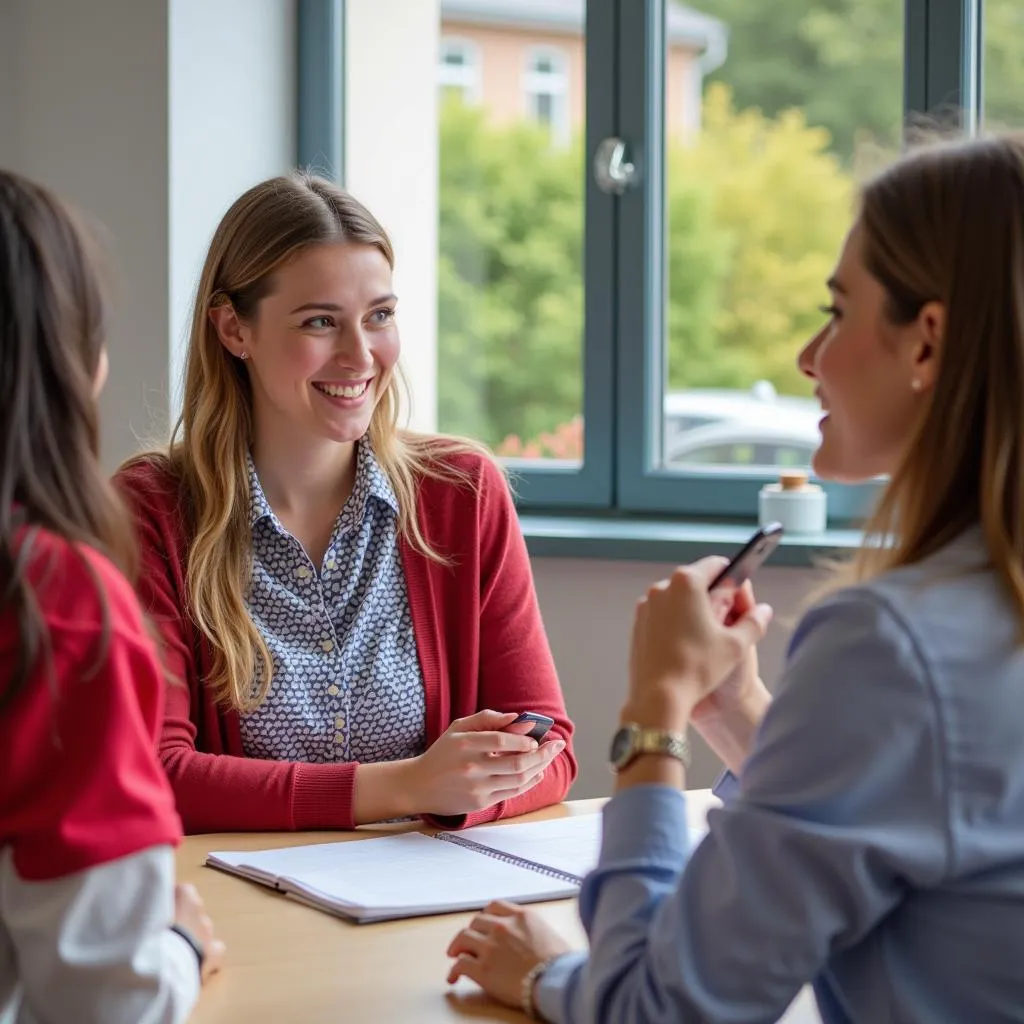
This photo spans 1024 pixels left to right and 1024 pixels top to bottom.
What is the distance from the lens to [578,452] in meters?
3.32

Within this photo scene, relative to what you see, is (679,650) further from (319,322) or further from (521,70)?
(521,70)

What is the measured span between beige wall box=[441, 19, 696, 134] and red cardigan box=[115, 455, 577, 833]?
1.29m

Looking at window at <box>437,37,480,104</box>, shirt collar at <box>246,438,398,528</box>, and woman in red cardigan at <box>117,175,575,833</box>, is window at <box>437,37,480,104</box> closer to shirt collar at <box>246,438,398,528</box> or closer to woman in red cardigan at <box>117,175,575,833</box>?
woman in red cardigan at <box>117,175,575,833</box>

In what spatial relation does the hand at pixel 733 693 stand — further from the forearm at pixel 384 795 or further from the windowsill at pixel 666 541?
the windowsill at pixel 666 541

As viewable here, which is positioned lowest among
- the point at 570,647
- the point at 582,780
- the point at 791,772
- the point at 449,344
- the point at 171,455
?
the point at 582,780

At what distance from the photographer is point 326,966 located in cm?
128

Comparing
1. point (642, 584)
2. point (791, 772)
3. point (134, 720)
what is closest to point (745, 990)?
point (791, 772)

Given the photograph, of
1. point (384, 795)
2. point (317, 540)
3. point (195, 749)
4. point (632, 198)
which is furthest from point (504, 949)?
point (632, 198)

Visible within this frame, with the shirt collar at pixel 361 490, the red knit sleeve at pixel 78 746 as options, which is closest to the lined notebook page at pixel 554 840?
the shirt collar at pixel 361 490

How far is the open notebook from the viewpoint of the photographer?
4.65 feet

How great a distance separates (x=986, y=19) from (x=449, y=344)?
1356 millimetres

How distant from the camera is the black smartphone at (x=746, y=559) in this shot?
1210 millimetres

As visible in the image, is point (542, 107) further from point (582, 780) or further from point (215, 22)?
point (582, 780)

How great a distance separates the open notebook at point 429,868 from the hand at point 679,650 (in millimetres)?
366
